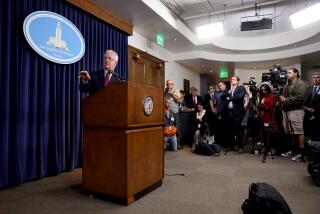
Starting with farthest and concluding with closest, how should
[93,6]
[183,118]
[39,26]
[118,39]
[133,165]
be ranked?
1. [183,118]
2. [118,39]
3. [93,6]
4. [39,26]
5. [133,165]

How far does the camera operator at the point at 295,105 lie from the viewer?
11.5 feet

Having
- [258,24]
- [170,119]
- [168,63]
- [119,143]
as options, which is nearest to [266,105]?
[170,119]

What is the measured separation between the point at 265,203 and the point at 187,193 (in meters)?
0.75

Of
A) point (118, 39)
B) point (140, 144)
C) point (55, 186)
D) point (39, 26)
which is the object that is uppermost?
point (118, 39)

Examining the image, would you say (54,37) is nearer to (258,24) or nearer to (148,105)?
(148,105)

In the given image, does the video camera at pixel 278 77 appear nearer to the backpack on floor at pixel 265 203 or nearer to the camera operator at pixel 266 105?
the camera operator at pixel 266 105

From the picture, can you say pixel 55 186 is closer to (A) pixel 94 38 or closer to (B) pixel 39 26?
(B) pixel 39 26

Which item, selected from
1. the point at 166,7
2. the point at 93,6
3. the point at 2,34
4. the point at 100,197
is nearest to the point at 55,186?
the point at 100,197

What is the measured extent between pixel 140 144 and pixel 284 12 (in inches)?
211

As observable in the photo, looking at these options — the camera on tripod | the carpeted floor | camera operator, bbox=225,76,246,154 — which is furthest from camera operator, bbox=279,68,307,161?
camera operator, bbox=225,76,246,154

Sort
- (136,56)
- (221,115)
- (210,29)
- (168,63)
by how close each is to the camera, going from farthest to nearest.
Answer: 1. (168,63)
2. (210,29)
3. (136,56)
4. (221,115)

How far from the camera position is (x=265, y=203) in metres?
1.47

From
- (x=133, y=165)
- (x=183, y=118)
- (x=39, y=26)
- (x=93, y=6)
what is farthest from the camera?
(x=183, y=118)

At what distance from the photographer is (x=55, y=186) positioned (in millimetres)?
2262
